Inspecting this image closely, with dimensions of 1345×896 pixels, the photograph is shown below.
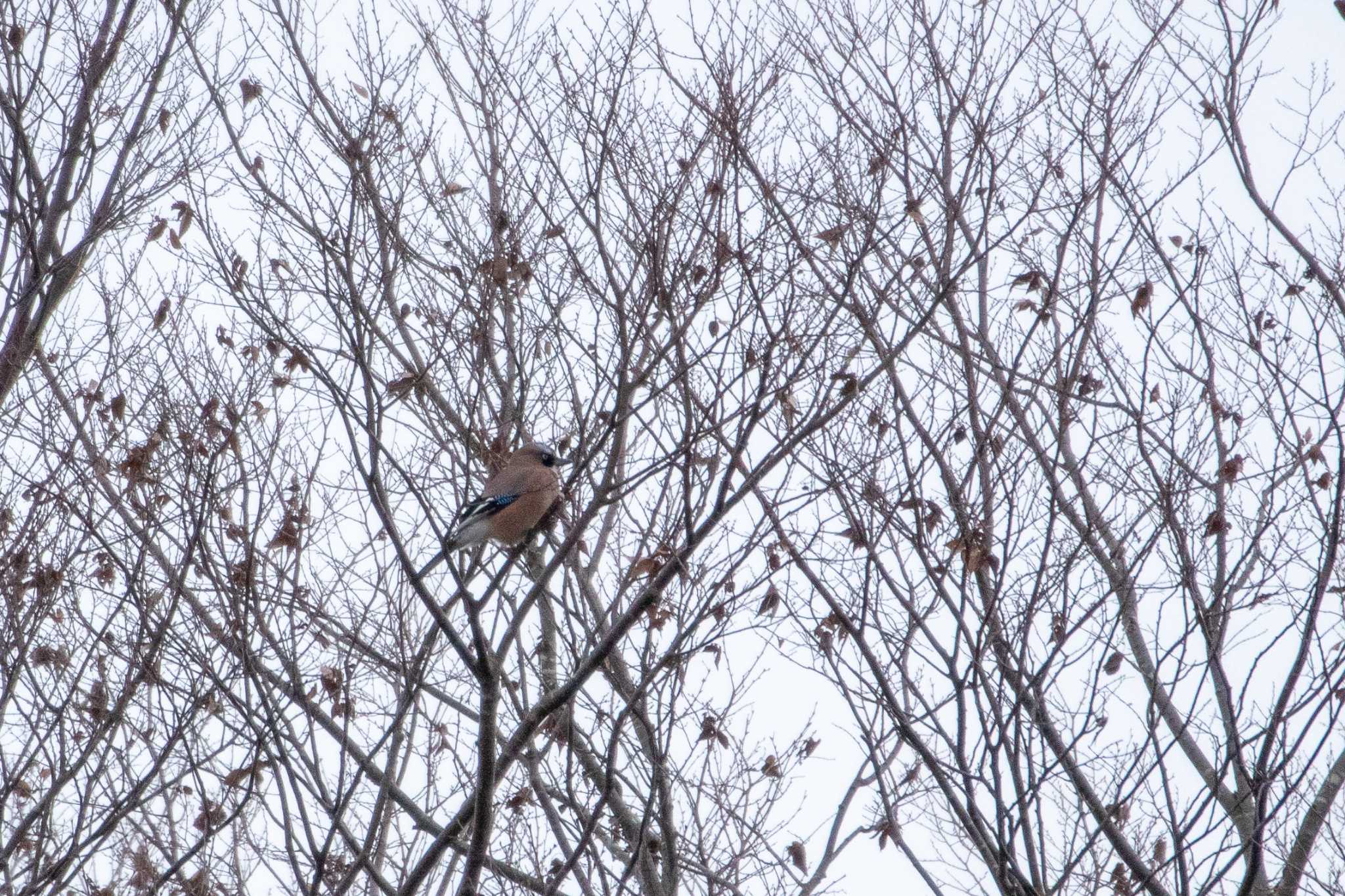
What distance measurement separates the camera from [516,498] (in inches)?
294

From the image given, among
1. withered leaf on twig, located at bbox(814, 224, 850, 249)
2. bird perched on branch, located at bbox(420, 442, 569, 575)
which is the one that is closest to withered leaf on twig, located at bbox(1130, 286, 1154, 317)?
withered leaf on twig, located at bbox(814, 224, 850, 249)

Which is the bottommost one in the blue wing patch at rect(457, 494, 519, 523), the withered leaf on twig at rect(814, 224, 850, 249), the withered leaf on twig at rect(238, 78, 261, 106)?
the blue wing patch at rect(457, 494, 519, 523)

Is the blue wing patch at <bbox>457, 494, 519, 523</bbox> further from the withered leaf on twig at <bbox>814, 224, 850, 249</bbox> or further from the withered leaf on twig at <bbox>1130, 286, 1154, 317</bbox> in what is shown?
the withered leaf on twig at <bbox>1130, 286, 1154, 317</bbox>

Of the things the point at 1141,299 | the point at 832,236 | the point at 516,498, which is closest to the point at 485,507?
the point at 516,498

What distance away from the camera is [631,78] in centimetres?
648

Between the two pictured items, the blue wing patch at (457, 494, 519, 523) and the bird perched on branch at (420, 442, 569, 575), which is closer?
the blue wing patch at (457, 494, 519, 523)

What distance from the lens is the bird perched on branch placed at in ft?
22.3

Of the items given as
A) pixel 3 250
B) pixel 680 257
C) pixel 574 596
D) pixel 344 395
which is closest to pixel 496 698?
pixel 344 395

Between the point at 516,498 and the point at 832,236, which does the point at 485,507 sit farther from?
the point at 832,236

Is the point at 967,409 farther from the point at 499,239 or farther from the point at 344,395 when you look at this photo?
the point at 344,395

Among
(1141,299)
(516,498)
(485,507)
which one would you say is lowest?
(485,507)

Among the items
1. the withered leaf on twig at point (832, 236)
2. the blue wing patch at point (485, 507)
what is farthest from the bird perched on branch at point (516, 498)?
the withered leaf on twig at point (832, 236)

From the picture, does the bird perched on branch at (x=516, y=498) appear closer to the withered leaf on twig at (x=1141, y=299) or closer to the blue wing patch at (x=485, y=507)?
the blue wing patch at (x=485, y=507)

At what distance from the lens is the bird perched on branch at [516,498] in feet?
22.3
